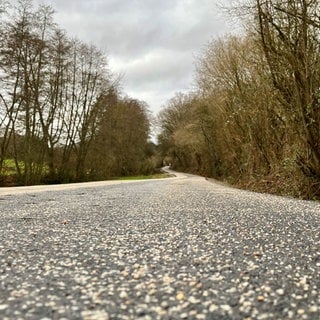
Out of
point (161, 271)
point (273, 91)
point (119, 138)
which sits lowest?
point (161, 271)

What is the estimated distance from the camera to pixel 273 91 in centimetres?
1232

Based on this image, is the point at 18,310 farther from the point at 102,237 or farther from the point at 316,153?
the point at 316,153

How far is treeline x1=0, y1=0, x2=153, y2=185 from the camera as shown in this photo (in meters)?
23.2

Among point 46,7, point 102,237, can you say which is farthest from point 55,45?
point 102,237

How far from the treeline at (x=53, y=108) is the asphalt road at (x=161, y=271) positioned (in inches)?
800

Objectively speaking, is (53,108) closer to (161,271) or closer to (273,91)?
(273,91)

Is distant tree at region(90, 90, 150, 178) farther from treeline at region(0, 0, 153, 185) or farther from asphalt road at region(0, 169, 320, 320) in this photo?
asphalt road at region(0, 169, 320, 320)

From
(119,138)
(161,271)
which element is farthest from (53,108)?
(161,271)

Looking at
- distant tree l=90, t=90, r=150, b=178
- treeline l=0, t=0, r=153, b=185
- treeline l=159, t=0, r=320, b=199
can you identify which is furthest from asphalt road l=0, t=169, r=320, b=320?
distant tree l=90, t=90, r=150, b=178

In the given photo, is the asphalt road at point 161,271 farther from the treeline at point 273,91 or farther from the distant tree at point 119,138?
the distant tree at point 119,138

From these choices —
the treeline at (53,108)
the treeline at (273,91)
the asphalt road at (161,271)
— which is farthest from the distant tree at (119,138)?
the asphalt road at (161,271)

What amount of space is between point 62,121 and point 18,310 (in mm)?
28404

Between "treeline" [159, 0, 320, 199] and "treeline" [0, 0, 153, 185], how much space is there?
10568 millimetres

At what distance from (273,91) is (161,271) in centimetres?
1079
